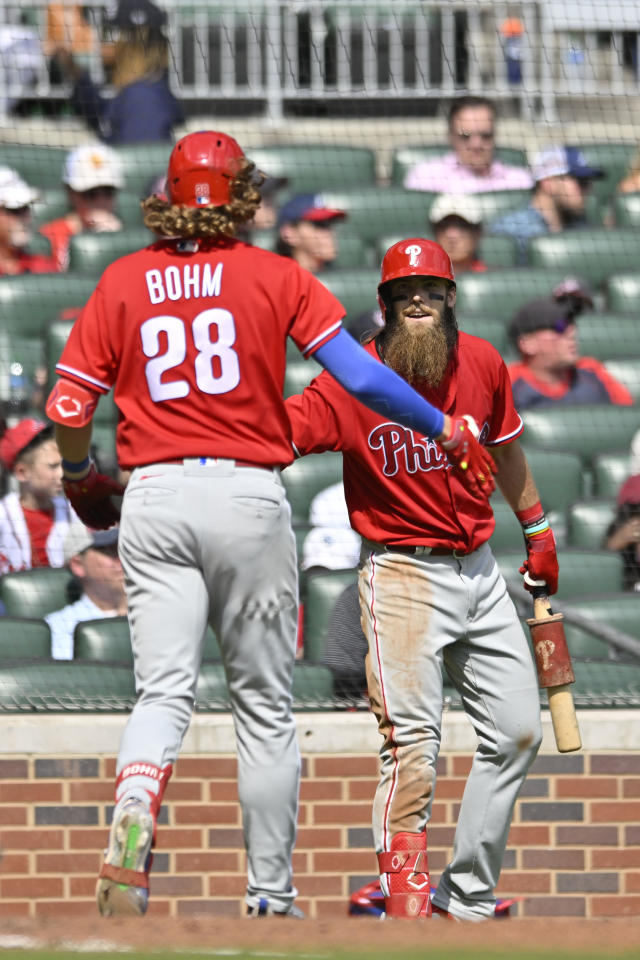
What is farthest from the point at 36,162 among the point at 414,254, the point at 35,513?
the point at 414,254

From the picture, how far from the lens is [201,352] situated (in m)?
3.23

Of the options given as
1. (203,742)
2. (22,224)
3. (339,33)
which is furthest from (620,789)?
(339,33)

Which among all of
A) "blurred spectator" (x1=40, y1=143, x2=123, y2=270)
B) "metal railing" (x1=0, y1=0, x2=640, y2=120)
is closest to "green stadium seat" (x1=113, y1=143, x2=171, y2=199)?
"blurred spectator" (x1=40, y1=143, x2=123, y2=270)

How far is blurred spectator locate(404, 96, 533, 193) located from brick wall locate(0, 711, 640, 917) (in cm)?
397

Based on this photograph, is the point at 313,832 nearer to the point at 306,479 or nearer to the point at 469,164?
the point at 306,479

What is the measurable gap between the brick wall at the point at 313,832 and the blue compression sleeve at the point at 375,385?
150 centimetres

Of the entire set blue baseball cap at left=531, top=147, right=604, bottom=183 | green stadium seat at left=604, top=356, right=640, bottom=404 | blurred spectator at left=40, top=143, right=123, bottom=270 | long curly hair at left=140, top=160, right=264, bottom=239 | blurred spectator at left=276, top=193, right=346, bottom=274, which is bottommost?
long curly hair at left=140, top=160, right=264, bottom=239

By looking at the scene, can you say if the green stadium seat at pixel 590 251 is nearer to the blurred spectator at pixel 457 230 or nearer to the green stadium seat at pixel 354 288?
the blurred spectator at pixel 457 230

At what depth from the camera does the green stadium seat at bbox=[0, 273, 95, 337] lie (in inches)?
261

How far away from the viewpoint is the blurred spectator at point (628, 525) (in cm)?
525

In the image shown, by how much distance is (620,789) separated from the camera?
177 inches

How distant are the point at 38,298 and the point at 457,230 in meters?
1.92

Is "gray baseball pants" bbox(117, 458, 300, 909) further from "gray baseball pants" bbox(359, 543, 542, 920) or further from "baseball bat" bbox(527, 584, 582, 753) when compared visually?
"baseball bat" bbox(527, 584, 582, 753)

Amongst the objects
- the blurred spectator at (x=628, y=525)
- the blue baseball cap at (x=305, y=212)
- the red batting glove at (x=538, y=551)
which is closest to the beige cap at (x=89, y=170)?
the blue baseball cap at (x=305, y=212)
